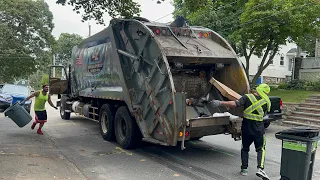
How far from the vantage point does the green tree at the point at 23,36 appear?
28406 millimetres

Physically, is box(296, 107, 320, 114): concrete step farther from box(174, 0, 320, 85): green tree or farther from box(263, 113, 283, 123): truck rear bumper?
box(174, 0, 320, 85): green tree

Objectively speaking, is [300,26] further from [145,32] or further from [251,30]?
[145,32]

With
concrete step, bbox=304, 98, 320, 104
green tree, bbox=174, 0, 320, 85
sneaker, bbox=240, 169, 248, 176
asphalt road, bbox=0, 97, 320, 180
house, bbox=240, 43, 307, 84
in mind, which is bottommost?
asphalt road, bbox=0, 97, 320, 180

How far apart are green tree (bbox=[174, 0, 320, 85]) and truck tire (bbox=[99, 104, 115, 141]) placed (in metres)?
5.26

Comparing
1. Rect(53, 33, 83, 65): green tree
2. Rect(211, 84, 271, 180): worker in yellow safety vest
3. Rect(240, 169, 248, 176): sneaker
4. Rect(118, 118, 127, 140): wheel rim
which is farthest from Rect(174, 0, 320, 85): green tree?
Rect(53, 33, 83, 65): green tree

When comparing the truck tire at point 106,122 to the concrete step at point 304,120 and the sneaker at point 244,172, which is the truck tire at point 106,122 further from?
the concrete step at point 304,120

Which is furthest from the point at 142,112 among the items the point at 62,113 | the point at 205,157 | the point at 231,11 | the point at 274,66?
the point at 274,66

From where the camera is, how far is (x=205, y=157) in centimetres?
696

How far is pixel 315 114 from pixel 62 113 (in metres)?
9.88

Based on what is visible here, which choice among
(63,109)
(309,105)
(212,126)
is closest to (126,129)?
(212,126)

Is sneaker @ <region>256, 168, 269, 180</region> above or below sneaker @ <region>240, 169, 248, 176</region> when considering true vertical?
above

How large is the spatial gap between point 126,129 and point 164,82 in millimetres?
1809

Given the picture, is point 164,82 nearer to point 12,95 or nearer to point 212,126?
point 212,126

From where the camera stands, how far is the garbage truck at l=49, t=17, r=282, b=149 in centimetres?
620
